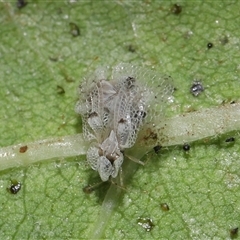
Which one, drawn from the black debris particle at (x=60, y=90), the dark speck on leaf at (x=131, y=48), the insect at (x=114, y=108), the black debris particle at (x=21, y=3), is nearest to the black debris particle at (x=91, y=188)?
the insect at (x=114, y=108)

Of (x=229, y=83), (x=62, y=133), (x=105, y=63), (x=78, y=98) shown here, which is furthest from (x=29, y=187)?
(x=229, y=83)

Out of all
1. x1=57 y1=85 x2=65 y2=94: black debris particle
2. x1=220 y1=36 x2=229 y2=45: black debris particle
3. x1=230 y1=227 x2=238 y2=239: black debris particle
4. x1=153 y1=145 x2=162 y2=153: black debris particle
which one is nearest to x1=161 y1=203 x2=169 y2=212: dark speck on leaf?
x1=153 y1=145 x2=162 y2=153: black debris particle

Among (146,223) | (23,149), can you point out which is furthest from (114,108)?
(146,223)

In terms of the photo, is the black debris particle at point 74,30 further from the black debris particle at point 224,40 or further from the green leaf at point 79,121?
the black debris particle at point 224,40

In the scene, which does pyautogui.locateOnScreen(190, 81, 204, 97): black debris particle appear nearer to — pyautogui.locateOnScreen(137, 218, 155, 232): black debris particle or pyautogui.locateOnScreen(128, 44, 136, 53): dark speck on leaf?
pyautogui.locateOnScreen(128, 44, 136, 53): dark speck on leaf

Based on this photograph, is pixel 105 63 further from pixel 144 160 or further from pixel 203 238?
pixel 203 238

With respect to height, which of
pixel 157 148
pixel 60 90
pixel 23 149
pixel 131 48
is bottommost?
pixel 23 149

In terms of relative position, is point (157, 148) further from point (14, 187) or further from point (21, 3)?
point (21, 3)
